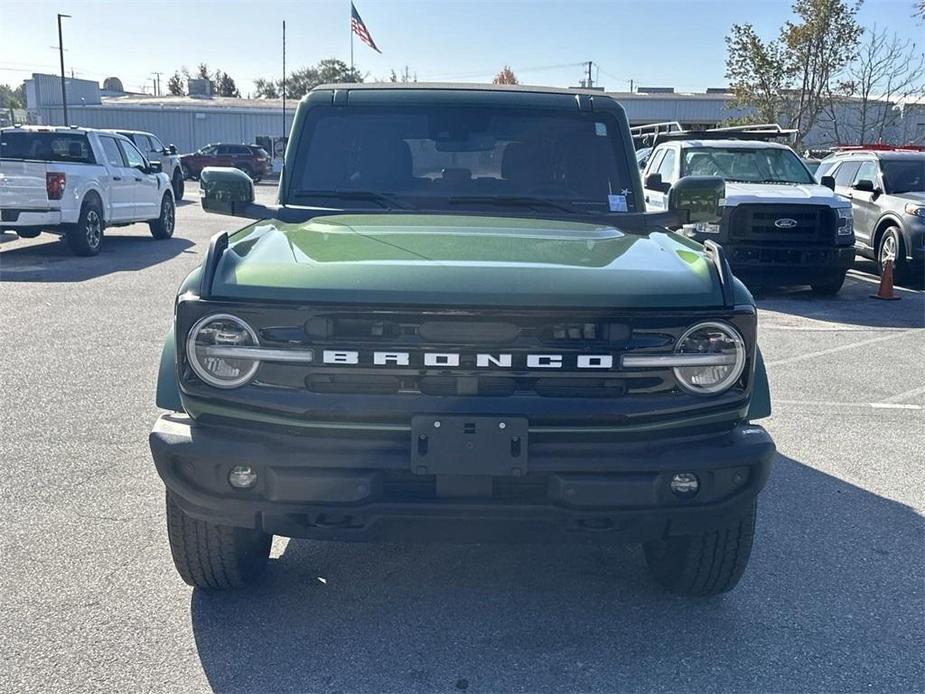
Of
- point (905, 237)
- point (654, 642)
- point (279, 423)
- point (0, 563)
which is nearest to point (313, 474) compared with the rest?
point (279, 423)

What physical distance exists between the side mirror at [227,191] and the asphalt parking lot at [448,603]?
1456mm

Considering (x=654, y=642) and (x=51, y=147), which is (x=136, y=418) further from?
(x=51, y=147)

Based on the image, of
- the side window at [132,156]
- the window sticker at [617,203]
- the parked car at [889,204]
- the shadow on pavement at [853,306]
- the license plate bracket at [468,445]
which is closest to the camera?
the license plate bracket at [468,445]

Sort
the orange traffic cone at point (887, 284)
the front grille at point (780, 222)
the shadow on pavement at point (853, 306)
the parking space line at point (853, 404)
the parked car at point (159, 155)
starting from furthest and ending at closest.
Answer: the parked car at point (159, 155)
the orange traffic cone at point (887, 284)
the front grille at point (780, 222)
the shadow on pavement at point (853, 306)
the parking space line at point (853, 404)

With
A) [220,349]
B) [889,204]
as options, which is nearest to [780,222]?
[889,204]

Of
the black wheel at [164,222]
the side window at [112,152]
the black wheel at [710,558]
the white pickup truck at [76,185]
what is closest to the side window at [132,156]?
the white pickup truck at [76,185]

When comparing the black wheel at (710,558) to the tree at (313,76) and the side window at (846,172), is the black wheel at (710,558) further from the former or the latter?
the tree at (313,76)

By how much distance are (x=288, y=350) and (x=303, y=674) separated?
3.53 feet

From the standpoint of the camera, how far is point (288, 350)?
2.95 metres

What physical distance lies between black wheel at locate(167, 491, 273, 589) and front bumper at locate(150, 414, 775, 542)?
310mm

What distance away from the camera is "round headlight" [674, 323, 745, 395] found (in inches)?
119

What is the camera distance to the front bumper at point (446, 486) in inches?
114

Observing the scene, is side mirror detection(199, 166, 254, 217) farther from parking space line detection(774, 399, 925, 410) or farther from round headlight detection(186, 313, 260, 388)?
parking space line detection(774, 399, 925, 410)

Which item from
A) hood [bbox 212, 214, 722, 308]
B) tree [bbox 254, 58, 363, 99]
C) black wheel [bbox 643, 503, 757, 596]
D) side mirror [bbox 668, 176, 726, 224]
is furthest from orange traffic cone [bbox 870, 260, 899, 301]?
tree [bbox 254, 58, 363, 99]
